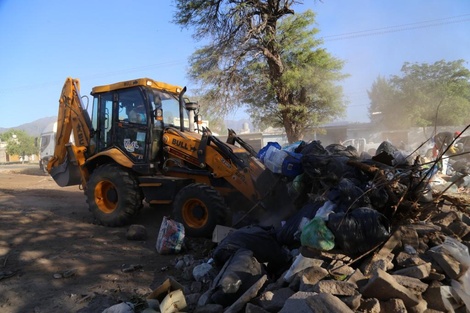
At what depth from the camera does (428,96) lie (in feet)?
98.3

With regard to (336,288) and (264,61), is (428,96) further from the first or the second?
(336,288)

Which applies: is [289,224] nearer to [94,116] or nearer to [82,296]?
[82,296]

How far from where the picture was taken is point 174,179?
5.80 meters

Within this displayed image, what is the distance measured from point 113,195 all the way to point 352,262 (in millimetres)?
4686

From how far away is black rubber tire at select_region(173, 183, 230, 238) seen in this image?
5086 millimetres

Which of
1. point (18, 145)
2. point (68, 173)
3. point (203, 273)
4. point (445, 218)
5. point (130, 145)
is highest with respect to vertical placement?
point (18, 145)

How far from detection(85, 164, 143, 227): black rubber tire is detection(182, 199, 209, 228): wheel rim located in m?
1.15

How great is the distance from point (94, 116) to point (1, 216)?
2409 millimetres

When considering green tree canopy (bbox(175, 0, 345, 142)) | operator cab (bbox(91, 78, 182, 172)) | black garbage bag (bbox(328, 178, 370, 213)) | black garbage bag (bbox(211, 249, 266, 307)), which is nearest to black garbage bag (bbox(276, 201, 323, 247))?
black garbage bag (bbox(328, 178, 370, 213))

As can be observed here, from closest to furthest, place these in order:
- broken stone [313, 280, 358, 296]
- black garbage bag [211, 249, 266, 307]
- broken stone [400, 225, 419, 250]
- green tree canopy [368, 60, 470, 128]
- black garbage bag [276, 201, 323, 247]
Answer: broken stone [313, 280, 358, 296]
black garbage bag [211, 249, 266, 307]
broken stone [400, 225, 419, 250]
black garbage bag [276, 201, 323, 247]
green tree canopy [368, 60, 470, 128]

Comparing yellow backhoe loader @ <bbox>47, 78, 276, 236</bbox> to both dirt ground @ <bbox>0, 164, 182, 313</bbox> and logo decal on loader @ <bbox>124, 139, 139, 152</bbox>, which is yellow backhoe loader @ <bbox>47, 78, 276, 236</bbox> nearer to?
logo decal on loader @ <bbox>124, 139, 139, 152</bbox>

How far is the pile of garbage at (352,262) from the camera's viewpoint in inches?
96.8

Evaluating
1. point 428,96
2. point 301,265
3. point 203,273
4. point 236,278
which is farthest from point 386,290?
point 428,96

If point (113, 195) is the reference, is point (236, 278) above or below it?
below
